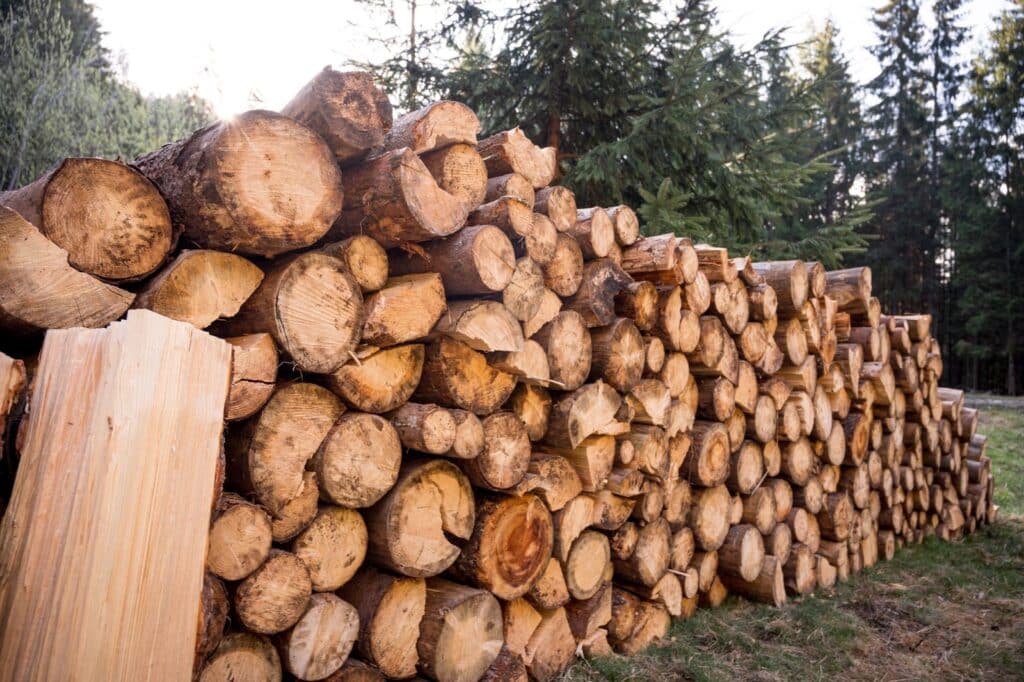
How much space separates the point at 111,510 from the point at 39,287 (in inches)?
26.5

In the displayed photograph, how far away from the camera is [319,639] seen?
193 cm

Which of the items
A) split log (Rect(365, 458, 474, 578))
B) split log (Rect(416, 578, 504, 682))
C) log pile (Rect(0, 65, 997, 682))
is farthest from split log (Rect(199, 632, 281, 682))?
split log (Rect(416, 578, 504, 682))

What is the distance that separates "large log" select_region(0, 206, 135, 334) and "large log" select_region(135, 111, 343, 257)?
0.30 meters

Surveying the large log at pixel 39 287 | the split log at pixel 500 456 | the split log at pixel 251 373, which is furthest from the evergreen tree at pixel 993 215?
the large log at pixel 39 287

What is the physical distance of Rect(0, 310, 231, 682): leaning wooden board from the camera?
1.23m

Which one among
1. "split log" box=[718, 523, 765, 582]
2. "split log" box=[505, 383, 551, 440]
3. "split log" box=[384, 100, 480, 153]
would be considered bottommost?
"split log" box=[718, 523, 765, 582]

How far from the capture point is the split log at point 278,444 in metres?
1.83

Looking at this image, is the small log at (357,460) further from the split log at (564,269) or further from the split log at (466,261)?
the split log at (564,269)


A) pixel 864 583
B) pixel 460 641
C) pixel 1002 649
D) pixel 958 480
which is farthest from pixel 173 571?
pixel 958 480

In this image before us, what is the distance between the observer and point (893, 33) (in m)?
20.2

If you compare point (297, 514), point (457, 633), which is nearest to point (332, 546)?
point (297, 514)

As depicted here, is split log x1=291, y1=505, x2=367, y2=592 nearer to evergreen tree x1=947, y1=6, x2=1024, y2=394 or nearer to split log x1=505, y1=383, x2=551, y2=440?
split log x1=505, y1=383, x2=551, y2=440

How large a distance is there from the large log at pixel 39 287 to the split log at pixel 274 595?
81cm

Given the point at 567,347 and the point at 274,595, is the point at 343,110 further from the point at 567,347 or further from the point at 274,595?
the point at 274,595
